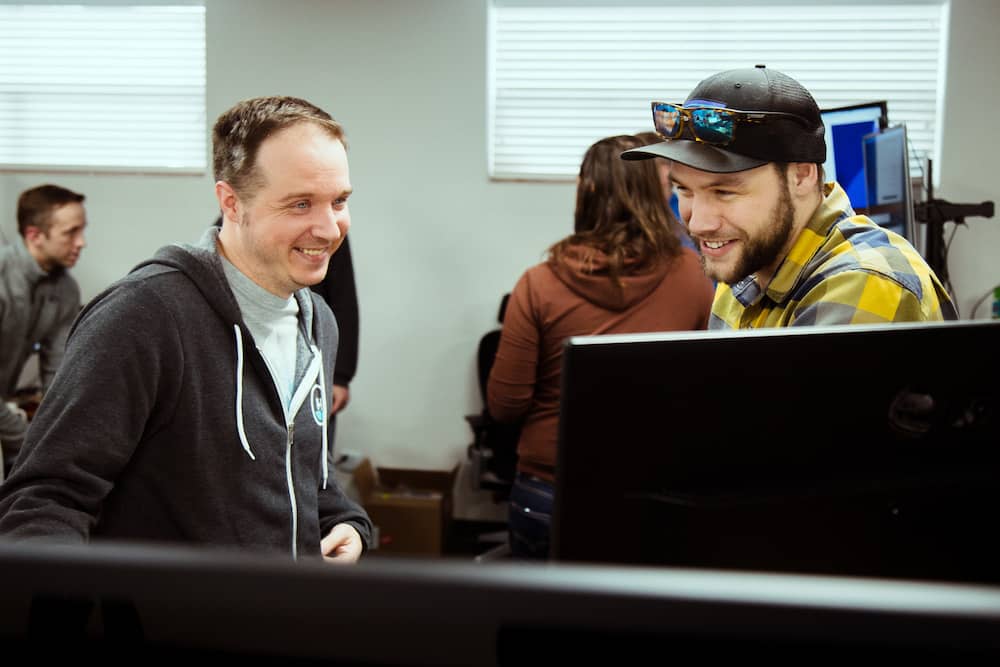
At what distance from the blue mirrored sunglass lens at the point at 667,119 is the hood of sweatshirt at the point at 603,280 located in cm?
73

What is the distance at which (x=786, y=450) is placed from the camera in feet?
2.03

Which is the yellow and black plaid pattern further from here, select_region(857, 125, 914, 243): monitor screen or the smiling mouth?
select_region(857, 125, 914, 243): monitor screen

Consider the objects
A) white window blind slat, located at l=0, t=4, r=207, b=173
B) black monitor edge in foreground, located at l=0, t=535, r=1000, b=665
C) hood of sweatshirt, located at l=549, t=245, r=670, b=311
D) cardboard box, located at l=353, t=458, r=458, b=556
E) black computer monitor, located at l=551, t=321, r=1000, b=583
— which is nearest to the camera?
black monitor edge in foreground, located at l=0, t=535, r=1000, b=665

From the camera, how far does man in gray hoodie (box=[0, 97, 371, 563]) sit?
115 centimetres

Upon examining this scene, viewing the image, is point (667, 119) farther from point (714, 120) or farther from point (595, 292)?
point (595, 292)

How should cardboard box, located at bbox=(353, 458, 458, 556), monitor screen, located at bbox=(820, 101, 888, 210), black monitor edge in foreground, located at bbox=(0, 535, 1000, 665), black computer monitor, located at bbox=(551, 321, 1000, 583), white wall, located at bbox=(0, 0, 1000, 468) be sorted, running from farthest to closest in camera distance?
white wall, located at bbox=(0, 0, 1000, 468)
cardboard box, located at bbox=(353, 458, 458, 556)
monitor screen, located at bbox=(820, 101, 888, 210)
black computer monitor, located at bbox=(551, 321, 1000, 583)
black monitor edge in foreground, located at bbox=(0, 535, 1000, 665)

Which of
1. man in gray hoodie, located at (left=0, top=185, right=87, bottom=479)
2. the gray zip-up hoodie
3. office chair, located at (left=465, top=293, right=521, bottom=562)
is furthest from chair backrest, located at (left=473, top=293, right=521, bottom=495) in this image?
the gray zip-up hoodie

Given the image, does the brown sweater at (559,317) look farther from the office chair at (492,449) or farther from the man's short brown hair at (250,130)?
the office chair at (492,449)

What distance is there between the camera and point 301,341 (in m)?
1.51

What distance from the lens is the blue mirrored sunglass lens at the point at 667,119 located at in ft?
4.37

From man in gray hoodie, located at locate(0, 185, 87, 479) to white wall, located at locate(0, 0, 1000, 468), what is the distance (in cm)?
61

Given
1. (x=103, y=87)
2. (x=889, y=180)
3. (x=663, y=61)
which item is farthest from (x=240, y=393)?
(x=103, y=87)

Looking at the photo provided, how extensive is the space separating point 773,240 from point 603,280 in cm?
82

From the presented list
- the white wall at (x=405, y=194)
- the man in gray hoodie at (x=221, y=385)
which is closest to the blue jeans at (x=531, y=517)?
the man in gray hoodie at (x=221, y=385)
